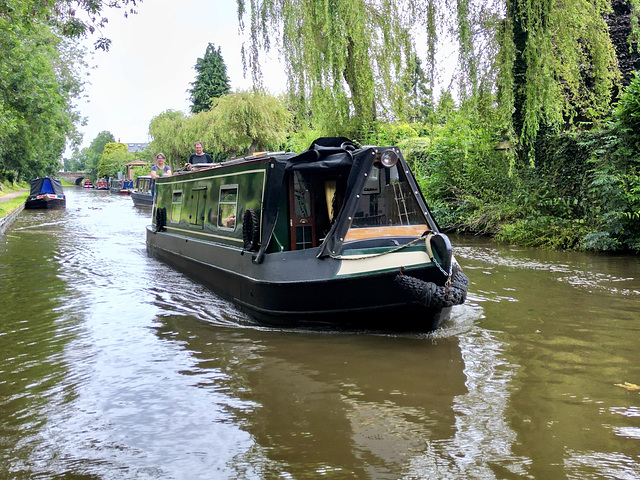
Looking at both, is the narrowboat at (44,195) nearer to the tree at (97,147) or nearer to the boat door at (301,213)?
the boat door at (301,213)

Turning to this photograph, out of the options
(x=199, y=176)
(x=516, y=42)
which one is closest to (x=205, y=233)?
(x=199, y=176)

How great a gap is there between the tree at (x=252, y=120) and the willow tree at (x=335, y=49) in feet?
69.8

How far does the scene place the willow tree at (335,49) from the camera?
12.5 meters

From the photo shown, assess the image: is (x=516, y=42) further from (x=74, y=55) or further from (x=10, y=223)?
(x=74, y=55)

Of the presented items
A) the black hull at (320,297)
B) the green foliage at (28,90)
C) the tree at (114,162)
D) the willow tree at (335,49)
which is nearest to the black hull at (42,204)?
the green foliage at (28,90)

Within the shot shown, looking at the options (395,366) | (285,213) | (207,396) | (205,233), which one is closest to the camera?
(207,396)

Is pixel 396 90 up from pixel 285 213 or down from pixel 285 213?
up

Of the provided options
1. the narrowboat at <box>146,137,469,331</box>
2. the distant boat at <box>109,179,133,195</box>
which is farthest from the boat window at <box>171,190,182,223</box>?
the distant boat at <box>109,179,133,195</box>

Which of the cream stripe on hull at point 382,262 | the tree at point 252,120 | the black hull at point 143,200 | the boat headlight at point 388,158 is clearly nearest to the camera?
the cream stripe on hull at point 382,262

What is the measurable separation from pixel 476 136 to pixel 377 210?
10.4m

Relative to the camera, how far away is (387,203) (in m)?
7.18

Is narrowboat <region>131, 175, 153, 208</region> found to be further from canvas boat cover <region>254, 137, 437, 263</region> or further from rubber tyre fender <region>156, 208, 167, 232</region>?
canvas boat cover <region>254, 137, 437, 263</region>

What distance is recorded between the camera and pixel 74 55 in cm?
4081

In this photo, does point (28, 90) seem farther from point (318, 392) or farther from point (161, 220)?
point (318, 392)
